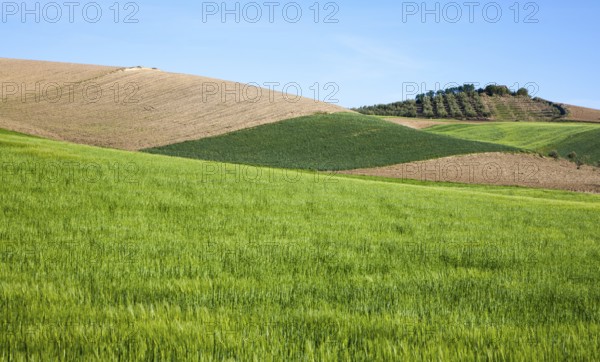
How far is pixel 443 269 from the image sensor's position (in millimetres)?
7617

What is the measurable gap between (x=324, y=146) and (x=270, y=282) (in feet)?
161

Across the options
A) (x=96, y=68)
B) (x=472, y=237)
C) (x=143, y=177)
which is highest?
(x=96, y=68)

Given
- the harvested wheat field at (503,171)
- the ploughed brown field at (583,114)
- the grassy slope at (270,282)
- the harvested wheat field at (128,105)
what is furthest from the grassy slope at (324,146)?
the ploughed brown field at (583,114)

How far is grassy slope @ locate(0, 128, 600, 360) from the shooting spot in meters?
4.10

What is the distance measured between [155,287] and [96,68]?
86171 millimetres

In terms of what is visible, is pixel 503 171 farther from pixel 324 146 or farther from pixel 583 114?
pixel 583 114

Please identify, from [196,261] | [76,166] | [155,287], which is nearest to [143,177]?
[76,166]

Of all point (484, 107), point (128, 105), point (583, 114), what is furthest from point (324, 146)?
point (583, 114)

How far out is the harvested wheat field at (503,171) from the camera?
144ft

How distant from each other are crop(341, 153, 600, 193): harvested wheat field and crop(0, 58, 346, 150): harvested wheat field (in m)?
23.3

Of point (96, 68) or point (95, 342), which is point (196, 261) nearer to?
point (95, 342)

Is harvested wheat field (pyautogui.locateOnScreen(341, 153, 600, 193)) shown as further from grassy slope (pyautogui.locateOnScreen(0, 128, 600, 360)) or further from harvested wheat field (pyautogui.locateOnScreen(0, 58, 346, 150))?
grassy slope (pyautogui.locateOnScreen(0, 128, 600, 360))

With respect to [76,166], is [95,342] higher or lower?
lower

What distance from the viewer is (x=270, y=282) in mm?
6012
